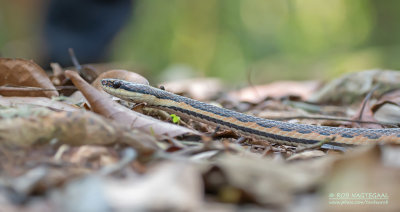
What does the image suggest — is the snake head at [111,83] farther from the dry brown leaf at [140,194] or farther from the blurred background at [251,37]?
the blurred background at [251,37]

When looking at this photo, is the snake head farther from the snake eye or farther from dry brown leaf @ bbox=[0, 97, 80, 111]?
dry brown leaf @ bbox=[0, 97, 80, 111]

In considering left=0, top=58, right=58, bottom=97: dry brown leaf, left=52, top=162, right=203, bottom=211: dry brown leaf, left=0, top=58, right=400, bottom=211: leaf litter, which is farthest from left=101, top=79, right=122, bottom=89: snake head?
left=52, top=162, right=203, bottom=211: dry brown leaf

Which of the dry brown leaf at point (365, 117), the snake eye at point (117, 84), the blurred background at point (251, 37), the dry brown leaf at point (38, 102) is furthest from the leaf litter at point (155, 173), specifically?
the blurred background at point (251, 37)

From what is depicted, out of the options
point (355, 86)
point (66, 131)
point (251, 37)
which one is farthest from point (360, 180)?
point (251, 37)

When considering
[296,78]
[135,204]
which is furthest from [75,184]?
[296,78]

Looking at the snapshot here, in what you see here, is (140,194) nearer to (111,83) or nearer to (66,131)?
(66,131)
